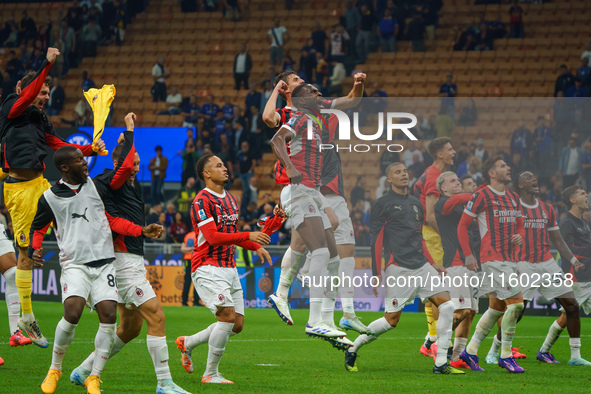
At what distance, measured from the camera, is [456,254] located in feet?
32.2

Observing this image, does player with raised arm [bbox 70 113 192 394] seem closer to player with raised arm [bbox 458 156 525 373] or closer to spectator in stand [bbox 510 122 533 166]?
player with raised arm [bbox 458 156 525 373]

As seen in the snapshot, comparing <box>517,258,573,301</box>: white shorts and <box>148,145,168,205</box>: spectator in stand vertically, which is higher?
<box>148,145,168,205</box>: spectator in stand

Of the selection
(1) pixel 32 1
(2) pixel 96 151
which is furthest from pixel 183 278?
(1) pixel 32 1

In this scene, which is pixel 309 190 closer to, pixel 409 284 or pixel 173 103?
pixel 409 284

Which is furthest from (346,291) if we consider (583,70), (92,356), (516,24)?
(516,24)

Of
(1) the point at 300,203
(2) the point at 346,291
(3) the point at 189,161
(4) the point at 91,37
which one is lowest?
(2) the point at 346,291

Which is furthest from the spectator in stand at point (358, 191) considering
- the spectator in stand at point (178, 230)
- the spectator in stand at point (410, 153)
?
the spectator in stand at point (178, 230)

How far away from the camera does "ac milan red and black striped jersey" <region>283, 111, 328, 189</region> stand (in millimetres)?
8508

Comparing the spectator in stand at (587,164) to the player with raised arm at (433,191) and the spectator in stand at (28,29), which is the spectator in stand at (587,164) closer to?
the player with raised arm at (433,191)

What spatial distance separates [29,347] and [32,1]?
21.0 m

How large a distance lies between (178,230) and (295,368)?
10120 mm

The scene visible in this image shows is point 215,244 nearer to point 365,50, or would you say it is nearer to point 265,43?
point 365,50

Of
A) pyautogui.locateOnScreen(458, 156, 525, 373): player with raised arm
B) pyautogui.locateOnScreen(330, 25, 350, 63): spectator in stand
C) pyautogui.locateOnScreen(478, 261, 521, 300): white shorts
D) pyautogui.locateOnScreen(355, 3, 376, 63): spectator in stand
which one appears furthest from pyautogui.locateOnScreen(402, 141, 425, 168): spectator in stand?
pyautogui.locateOnScreen(355, 3, 376, 63): spectator in stand

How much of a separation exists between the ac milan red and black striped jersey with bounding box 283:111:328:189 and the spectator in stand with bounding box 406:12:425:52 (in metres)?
15.0
